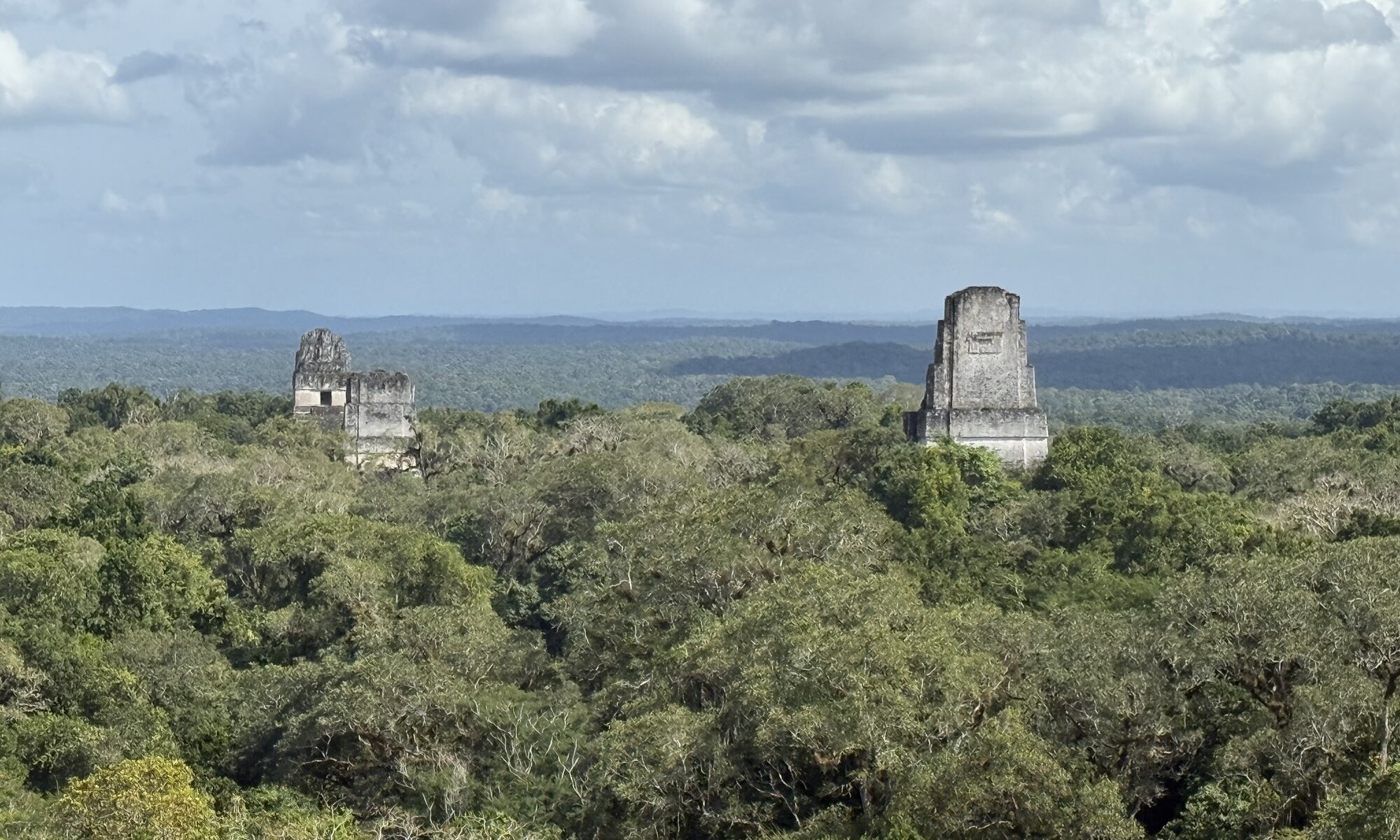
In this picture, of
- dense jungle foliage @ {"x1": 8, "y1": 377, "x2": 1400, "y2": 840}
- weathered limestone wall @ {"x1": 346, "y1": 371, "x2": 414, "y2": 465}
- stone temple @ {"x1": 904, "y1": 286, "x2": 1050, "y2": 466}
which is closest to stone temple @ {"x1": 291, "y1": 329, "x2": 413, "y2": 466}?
weathered limestone wall @ {"x1": 346, "y1": 371, "x2": 414, "y2": 465}

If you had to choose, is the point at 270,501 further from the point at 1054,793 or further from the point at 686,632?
the point at 1054,793

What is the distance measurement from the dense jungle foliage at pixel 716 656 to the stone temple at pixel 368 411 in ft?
41.4

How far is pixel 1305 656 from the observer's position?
1841 cm

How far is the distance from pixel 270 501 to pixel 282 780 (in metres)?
13.8

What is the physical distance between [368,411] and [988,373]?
17.4 meters

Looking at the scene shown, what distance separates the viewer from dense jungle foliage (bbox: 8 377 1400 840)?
17.8m

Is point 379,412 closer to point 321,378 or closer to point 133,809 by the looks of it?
point 321,378

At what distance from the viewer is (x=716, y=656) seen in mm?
19781

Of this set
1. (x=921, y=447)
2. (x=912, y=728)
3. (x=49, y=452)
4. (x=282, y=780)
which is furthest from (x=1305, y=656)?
(x=49, y=452)

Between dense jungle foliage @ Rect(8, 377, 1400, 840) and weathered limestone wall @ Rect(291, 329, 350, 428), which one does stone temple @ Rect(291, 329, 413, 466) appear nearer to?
weathered limestone wall @ Rect(291, 329, 350, 428)

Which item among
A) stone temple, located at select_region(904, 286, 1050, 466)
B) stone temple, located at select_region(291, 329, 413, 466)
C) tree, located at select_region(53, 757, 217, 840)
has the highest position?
stone temple, located at select_region(904, 286, 1050, 466)

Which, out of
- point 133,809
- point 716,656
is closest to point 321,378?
point 716,656

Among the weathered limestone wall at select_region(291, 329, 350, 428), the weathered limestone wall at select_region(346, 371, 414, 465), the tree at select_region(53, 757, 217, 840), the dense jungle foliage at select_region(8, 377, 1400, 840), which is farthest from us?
the weathered limestone wall at select_region(291, 329, 350, 428)

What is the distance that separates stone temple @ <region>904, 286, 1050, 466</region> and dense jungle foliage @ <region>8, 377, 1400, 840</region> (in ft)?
5.26
